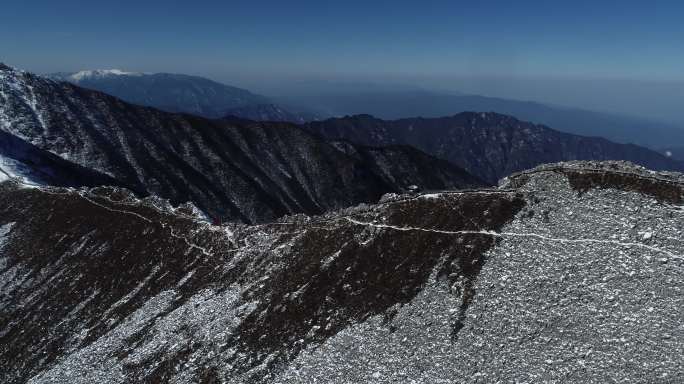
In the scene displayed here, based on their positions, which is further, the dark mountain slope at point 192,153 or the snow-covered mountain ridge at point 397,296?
the dark mountain slope at point 192,153

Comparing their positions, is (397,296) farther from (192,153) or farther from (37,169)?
(192,153)

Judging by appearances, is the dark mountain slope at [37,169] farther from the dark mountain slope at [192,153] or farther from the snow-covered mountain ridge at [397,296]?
the snow-covered mountain ridge at [397,296]

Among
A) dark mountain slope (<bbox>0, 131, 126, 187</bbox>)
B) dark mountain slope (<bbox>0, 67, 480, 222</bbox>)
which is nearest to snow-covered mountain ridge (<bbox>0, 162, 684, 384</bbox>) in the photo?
dark mountain slope (<bbox>0, 131, 126, 187</bbox>)

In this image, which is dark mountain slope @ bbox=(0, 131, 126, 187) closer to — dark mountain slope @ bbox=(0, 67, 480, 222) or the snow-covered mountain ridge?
dark mountain slope @ bbox=(0, 67, 480, 222)

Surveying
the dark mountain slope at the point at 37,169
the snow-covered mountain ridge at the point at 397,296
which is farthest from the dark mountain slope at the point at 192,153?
the snow-covered mountain ridge at the point at 397,296

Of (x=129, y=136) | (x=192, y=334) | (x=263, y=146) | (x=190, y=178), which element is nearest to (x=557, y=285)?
(x=192, y=334)

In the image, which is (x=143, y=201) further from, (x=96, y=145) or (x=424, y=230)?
(x=96, y=145)

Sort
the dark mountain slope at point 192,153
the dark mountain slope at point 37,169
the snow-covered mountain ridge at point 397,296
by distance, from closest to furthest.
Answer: the snow-covered mountain ridge at point 397,296
the dark mountain slope at point 37,169
the dark mountain slope at point 192,153
